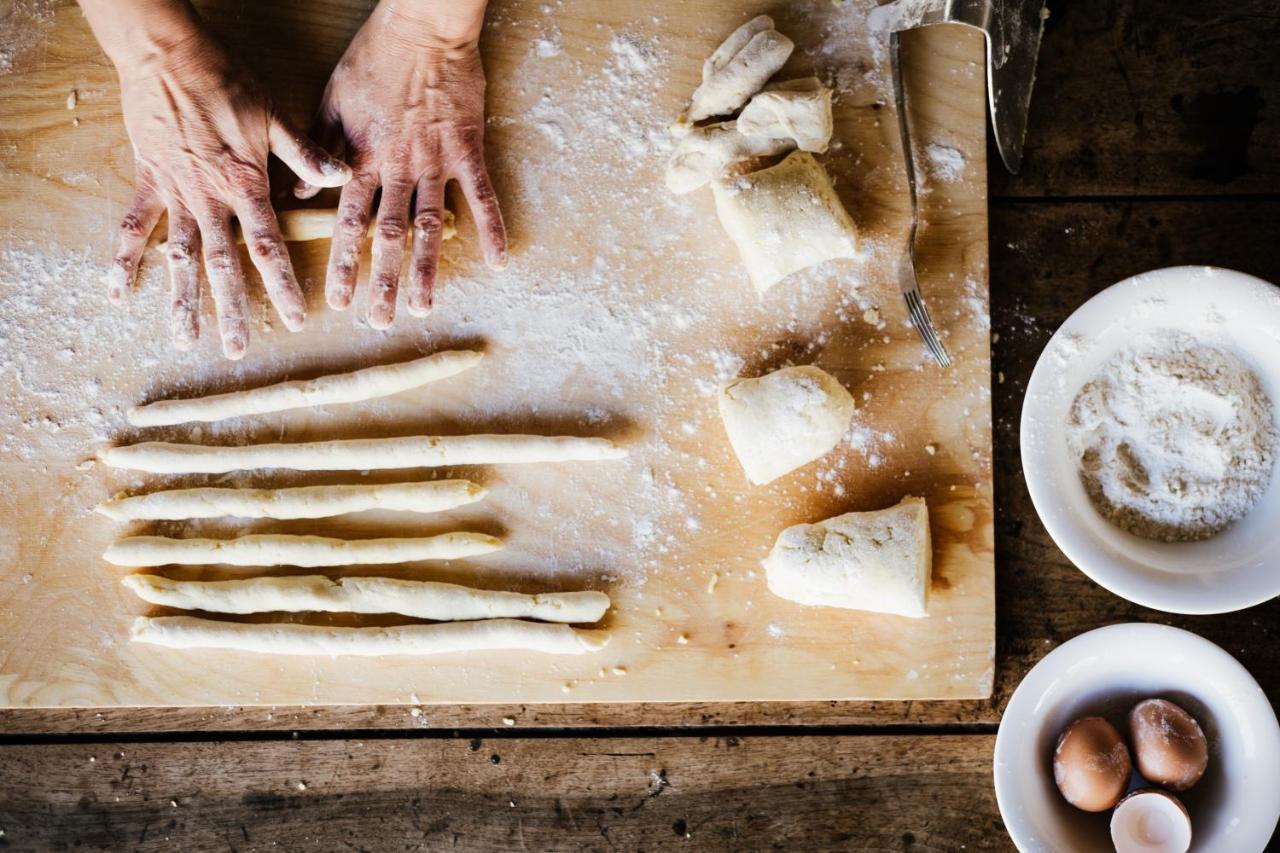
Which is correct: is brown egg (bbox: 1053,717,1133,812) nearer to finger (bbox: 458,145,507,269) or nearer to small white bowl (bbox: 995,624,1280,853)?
small white bowl (bbox: 995,624,1280,853)

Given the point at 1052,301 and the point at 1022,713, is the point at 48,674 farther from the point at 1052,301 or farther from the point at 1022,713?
the point at 1052,301

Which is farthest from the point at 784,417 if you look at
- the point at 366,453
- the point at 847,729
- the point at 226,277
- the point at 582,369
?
the point at 226,277

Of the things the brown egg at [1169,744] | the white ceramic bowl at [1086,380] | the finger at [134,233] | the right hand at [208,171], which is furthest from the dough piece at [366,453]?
the brown egg at [1169,744]

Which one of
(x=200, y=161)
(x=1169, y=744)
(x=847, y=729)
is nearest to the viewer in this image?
(x=1169, y=744)

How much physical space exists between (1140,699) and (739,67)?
1.19 m

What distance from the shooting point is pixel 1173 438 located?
1.42 metres

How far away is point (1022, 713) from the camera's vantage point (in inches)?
56.1

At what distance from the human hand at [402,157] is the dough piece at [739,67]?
0.38 m

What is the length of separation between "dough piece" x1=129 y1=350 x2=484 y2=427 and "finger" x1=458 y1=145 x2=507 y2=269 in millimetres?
173

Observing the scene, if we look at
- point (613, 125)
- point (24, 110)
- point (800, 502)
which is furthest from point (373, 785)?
point (24, 110)

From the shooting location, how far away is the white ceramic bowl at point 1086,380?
4.46ft

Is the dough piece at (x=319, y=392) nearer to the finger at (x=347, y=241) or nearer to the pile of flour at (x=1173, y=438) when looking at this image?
the finger at (x=347, y=241)

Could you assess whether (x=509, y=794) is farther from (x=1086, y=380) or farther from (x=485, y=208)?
(x=1086, y=380)

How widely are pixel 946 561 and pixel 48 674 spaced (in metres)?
1.56
